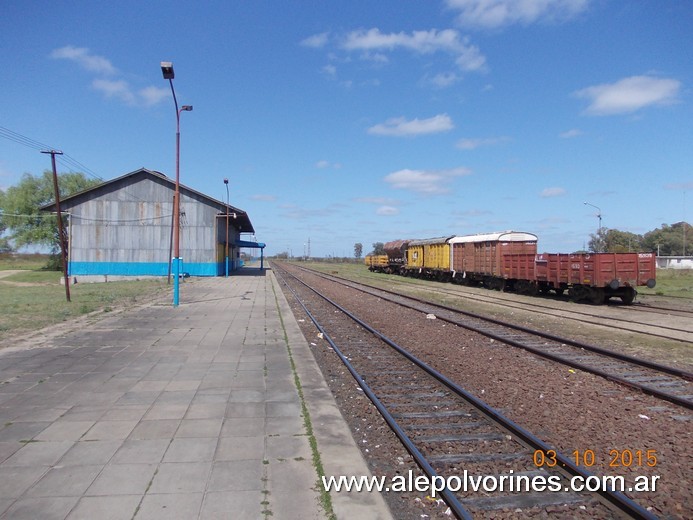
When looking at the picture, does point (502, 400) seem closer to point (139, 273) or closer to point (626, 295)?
point (626, 295)

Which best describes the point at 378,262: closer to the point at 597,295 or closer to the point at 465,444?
the point at 597,295

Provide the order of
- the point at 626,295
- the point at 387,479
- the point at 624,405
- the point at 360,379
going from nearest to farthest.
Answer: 1. the point at 387,479
2. the point at 624,405
3. the point at 360,379
4. the point at 626,295

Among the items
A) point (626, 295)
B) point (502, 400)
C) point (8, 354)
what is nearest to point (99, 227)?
point (8, 354)

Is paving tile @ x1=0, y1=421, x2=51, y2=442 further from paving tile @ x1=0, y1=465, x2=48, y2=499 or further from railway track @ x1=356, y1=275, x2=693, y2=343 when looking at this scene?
railway track @ x1=356, y1=275, x2=693, y2=343

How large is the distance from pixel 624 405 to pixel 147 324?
35.8 ft

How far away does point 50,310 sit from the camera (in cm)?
1560

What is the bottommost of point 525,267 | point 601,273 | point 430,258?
point 601,273

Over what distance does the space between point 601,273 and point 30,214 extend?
60653 mm

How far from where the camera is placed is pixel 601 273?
→ 18125 millimetres

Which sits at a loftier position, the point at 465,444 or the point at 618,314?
the point at 618,314

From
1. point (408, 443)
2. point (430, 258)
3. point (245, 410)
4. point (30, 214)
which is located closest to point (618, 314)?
point (408, 443)

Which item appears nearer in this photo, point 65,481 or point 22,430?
point 65,481

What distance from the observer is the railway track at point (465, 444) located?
144 inches

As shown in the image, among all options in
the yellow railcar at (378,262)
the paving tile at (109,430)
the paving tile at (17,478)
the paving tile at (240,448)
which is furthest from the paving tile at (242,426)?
the yellow railcar at (378,262)
